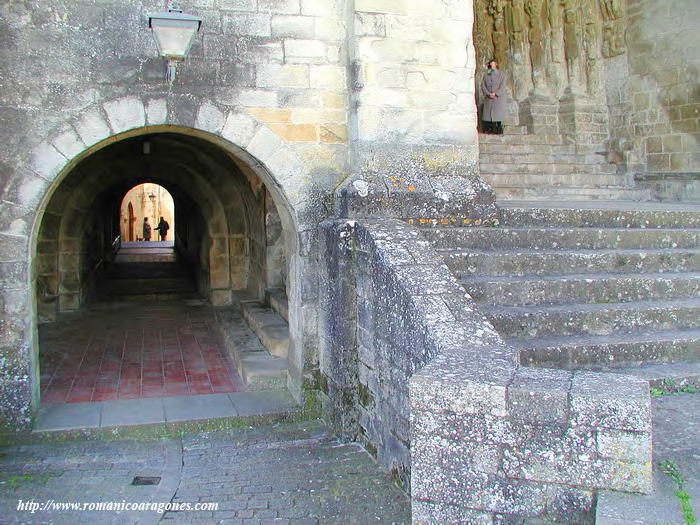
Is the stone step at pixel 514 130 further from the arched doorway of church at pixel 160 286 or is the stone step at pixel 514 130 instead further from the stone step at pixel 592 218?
the stone step at pixel 592 218

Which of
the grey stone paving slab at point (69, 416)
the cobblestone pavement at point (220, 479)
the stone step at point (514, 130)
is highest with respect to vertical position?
the stone step at point (514, 130)

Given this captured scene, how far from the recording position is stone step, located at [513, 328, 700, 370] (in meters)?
3.84

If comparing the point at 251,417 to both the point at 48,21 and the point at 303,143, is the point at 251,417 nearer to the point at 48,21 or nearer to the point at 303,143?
the point at 303,143

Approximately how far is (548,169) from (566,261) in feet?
19.1

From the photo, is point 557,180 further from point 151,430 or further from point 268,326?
point 151,430

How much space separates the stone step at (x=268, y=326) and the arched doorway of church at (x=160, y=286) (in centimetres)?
7

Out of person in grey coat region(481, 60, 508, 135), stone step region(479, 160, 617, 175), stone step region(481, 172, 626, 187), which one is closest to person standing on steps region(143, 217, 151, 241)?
person in grey coat region(481, 60, 508, 135)

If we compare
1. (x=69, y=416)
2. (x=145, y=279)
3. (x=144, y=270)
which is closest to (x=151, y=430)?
(x=69, y=416)

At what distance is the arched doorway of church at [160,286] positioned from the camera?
6.02 metres

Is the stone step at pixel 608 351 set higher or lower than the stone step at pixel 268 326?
higher

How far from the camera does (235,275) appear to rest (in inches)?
373

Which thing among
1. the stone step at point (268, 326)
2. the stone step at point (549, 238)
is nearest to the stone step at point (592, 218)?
the stone step at point (549, 238)

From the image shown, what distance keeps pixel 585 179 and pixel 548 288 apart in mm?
6424

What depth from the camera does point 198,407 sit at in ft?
17.2
